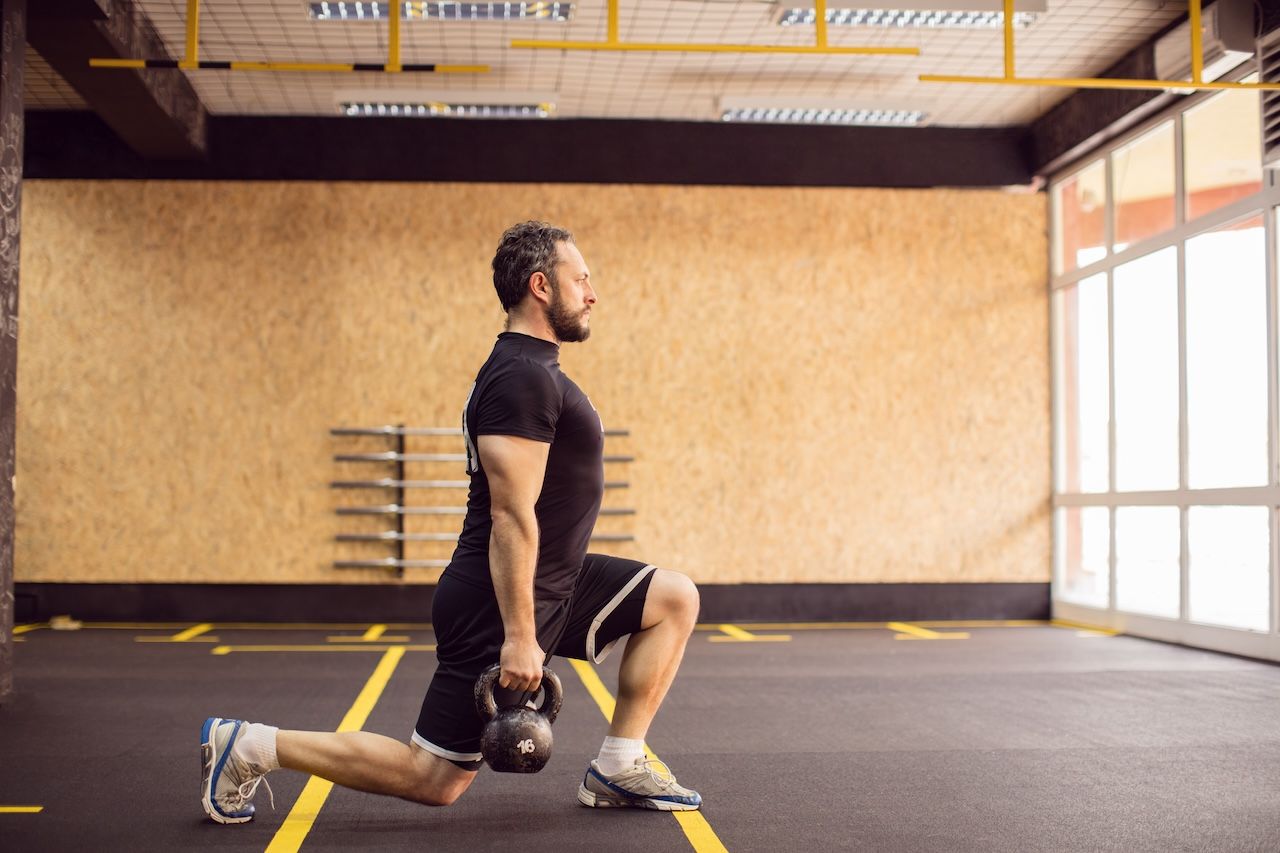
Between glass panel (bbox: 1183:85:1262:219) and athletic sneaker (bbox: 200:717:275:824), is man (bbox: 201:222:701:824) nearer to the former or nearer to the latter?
athletic sneaker (bbox: 200:717:275:824)

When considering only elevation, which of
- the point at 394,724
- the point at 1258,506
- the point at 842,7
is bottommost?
the point at 394,724

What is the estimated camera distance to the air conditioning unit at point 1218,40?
691cm

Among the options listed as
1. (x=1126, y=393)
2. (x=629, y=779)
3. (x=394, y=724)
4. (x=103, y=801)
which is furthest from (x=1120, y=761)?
(x=1126, y=393)

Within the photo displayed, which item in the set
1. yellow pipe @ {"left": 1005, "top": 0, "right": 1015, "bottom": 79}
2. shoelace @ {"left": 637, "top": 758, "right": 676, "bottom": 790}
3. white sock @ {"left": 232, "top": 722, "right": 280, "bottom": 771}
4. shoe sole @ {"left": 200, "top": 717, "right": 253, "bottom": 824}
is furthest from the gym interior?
white sock @ {"left": 232, "top": 722, "right": 280, "bottom": 771}

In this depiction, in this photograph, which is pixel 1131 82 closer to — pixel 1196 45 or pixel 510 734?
pixel 1196 45

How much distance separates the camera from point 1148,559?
331 inches

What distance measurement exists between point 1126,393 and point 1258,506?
69.4 inches

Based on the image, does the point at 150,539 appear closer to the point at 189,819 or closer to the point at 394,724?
the point at 394,724

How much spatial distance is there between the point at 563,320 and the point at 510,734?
42.8 inches

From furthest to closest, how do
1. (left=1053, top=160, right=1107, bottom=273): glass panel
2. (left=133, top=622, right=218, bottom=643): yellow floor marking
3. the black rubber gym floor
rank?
(left=1053, top=160, right=1107, bottom=273): glass panel < (left=133, top=622, right=218, bottom=643): yellow floor marking < the black rubber gym floor

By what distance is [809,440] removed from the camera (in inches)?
373

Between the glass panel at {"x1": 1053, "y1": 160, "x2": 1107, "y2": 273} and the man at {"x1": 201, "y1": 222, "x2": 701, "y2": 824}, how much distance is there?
6.91 metres

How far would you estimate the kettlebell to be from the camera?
288 centimetres

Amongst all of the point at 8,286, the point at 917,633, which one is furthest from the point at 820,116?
the point at 8,286
